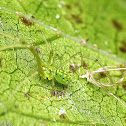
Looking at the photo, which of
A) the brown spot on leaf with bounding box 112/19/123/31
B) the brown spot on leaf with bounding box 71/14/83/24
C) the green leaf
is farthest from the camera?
the brown spot on leaf with bounding box 112/19/123/31

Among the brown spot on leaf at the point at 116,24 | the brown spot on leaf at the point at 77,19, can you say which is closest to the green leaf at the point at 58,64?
the brown spot on leaf at the point at 77,19

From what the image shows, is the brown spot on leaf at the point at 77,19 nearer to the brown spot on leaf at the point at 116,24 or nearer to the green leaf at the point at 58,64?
the green leaf at the point at 58,64

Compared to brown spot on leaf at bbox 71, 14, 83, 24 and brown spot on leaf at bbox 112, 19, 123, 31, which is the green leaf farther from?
brown spot on leaf at bbox 112, 19, 123, 31

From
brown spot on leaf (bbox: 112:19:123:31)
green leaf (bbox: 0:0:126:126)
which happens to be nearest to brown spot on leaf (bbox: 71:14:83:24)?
green leaf (bbox: 0:0:126:126)

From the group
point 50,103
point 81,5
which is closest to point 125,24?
point 81,5

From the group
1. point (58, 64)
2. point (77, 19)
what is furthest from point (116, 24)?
point (58, 64)

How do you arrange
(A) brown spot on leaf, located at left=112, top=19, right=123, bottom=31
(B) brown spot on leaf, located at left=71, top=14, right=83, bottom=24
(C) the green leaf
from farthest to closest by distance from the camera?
1. (A) brown spot on leaf, located at left=112, top=19, right=123, bottom=31
2. (B) brown spot on leaf, located at left=71, top=14, right=83, bottom=24
3. (C) the green leaf

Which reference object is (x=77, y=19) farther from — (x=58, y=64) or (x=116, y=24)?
(x=58, y=64)

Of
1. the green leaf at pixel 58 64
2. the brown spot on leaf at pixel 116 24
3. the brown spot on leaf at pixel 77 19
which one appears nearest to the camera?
the green leaf at pixel 58 64
